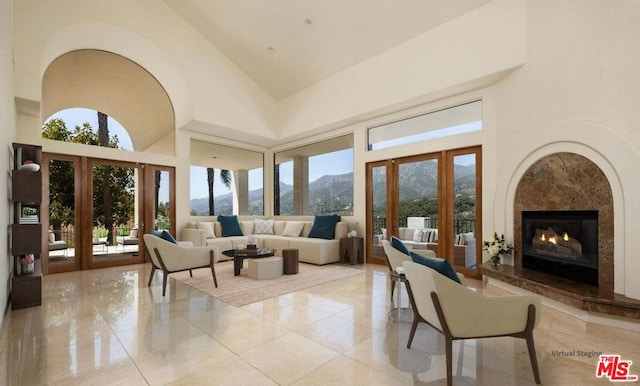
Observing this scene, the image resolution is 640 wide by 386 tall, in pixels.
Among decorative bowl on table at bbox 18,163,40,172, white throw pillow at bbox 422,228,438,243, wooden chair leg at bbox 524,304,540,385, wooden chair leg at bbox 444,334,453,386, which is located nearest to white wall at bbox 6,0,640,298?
white throw pillow at bbox 422,228,438,243

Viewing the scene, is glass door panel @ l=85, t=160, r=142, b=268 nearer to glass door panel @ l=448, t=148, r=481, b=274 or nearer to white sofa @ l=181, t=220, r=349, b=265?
white sofa @ l=181, t=220, r=349, b=265

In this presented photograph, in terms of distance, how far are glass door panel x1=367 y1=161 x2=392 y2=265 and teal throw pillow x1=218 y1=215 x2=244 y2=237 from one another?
3260 mm

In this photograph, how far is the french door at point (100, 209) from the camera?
18.2 ft

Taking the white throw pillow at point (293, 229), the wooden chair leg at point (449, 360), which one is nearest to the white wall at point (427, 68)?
the white throw pillow at point (293, 229)

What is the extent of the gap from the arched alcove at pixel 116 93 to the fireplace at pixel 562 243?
7296 millimetres

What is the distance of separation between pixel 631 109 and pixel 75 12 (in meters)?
8.07

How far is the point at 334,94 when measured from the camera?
6.75 metres

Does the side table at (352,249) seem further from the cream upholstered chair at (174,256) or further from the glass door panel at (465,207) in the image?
the cream upholstered chair at (174,256)

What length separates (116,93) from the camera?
21.0ft

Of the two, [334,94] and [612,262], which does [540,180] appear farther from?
[334,94]

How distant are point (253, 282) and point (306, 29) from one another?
4.77 m

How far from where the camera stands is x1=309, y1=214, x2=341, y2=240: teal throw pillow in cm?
667

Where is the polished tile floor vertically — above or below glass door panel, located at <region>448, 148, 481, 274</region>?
below

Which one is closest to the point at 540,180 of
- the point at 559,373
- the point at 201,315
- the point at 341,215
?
the point at 559,373
